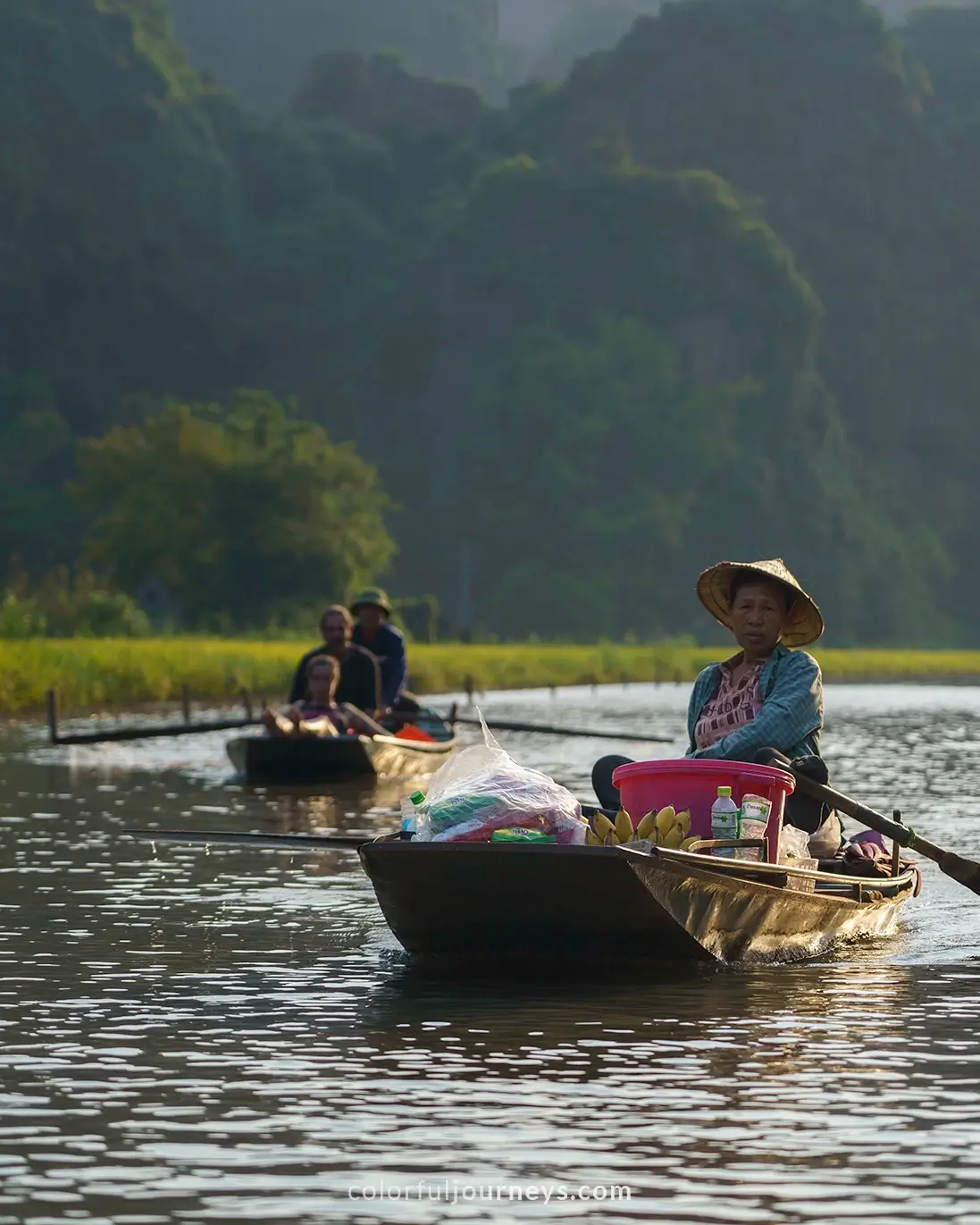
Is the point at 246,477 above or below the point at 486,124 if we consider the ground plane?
below

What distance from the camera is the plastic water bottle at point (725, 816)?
9.52 metres

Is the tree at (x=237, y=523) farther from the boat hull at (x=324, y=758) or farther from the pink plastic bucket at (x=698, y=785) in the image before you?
the pink plastic bucket at (x=698, y=785)

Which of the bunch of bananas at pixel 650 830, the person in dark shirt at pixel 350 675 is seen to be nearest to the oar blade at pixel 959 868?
the bunch of bananas at pixel 650 830

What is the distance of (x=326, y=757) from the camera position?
778 inches

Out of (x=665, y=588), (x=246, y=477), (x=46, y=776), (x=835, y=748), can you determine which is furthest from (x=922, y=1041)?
(x=665, y=588)

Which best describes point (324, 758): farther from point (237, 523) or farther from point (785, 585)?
point (237, 523)

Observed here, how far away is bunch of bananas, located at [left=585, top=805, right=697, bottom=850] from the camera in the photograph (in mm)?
9375

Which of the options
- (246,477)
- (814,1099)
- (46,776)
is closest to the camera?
(814,1099)

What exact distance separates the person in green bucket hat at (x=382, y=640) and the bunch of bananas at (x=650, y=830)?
11323 millimetres

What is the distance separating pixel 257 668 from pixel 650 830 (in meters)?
29.0

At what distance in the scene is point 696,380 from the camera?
90.0 metres

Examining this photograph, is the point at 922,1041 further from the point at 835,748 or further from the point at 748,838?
the point at 835,748

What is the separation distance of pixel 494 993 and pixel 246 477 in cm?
5291

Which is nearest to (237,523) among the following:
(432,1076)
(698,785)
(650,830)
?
(698,785)
